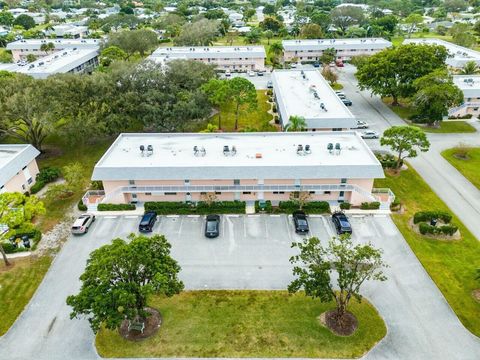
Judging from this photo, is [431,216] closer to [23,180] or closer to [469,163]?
[469,163]

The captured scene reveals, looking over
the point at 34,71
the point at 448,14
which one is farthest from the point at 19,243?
the point at 448,14

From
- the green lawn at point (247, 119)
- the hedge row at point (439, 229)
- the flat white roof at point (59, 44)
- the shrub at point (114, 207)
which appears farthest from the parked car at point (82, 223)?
the flat white roof at point (59, 44)

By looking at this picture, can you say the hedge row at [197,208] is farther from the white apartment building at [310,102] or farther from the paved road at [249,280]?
the white apartment building at [310,102]

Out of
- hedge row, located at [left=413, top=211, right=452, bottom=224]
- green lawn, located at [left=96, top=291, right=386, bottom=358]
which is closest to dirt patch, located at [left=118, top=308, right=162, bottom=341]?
green lawn, located at [left=96, top=291, right=386, bottom=358]

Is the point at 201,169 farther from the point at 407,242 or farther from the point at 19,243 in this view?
the point at 407,242

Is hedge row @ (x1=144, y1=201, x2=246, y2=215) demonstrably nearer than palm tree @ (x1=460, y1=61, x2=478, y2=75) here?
Yes

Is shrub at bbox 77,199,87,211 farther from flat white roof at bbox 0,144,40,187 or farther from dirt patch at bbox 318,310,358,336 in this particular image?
dirt patch at bbox 318,310,358,336

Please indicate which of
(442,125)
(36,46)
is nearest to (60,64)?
(36,46)
